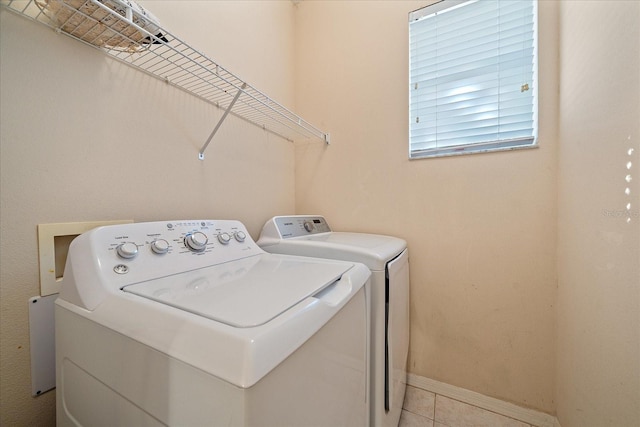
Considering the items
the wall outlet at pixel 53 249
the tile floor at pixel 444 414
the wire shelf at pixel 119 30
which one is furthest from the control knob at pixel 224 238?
the tile floor at pixel 444 414

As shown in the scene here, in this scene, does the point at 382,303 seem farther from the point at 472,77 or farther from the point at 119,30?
the point at 472,77

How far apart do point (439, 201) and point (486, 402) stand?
1.14m

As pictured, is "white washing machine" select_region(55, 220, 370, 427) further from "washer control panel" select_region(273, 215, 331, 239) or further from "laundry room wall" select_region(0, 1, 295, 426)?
"washer control panel" select_region(273, 215, 331, 239)

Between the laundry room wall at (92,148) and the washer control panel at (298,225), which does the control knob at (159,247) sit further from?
the washer control panel at (298,225)

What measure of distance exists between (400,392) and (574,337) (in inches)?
31.2

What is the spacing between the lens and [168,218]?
41.6 inches

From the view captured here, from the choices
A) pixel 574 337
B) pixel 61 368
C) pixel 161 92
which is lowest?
pixel 574 337

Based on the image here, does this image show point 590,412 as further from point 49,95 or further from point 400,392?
point 49,95

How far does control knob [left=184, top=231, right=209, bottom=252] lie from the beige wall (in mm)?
1289

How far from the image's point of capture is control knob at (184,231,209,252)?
853 millimetres

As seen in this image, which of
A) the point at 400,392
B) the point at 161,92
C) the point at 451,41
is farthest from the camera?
the point at 451,41

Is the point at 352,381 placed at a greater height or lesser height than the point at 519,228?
lesser

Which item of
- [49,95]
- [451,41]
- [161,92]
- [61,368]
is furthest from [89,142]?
[451,41]

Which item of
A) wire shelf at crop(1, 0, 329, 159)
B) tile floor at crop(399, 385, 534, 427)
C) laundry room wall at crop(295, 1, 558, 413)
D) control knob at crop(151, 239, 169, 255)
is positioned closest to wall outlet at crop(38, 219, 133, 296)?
control knob at crop(151, 239, 169, 255)
